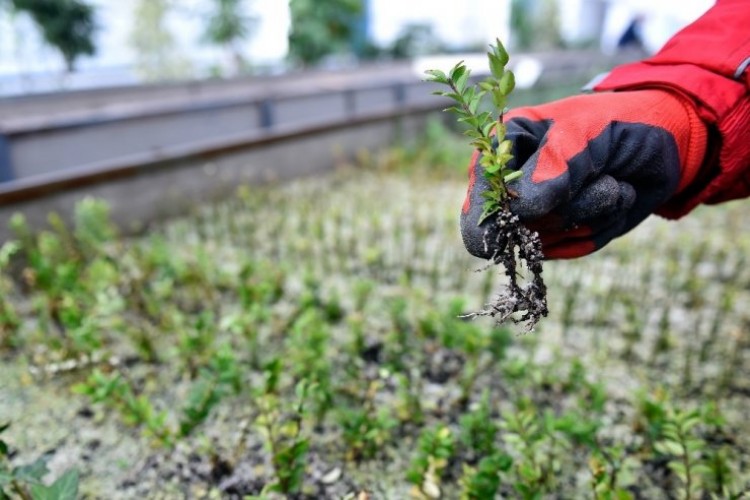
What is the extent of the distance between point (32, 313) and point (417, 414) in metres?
2.38

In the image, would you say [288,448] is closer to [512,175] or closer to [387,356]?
[387,356]

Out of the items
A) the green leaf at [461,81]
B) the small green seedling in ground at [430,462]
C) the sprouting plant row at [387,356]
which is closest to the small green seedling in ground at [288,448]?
the sprouting plant row at [387,356]

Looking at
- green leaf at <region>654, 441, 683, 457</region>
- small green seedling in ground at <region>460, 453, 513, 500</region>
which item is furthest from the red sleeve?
small green seedling in ground at <region>460, 453, 513, 500</region>

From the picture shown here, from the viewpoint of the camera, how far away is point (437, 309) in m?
3.15

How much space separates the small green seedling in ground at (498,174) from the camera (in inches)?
42.3

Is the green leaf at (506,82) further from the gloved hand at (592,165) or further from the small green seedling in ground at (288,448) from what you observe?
the small green seedling in ground at (288,448)

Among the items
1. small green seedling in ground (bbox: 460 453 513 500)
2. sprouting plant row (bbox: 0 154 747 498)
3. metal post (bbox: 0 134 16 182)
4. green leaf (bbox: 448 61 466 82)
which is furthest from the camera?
metal post (bbox: 0 134 16 182)

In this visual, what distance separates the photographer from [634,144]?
131cm

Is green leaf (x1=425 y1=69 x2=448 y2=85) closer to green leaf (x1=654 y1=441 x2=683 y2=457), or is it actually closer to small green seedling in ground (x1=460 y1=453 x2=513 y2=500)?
small green seedling in ground (x1=460 y1=453 x2=513 y2=500)

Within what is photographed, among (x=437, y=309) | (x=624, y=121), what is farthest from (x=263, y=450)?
(x=624, y=121)

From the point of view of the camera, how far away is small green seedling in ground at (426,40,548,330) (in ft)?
3.53

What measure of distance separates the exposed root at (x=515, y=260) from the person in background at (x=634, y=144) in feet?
0.10

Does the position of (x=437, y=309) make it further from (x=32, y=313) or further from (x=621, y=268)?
(x=32, y=313)

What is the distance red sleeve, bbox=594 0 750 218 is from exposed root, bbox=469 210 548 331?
62 cm
